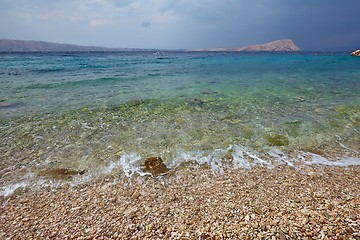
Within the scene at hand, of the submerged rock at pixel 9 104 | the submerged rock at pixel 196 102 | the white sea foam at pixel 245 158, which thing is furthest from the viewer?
the submerged rock at pixel 196 102

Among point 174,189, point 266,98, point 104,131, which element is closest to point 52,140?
point 104,131

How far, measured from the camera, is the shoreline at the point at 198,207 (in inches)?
145

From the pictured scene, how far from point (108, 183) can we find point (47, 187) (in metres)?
1.56

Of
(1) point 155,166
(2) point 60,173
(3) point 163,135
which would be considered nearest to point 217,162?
(1) point 155,166

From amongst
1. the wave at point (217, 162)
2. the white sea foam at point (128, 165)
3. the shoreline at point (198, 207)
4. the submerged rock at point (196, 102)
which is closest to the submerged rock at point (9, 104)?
the wave at point (217, 162)

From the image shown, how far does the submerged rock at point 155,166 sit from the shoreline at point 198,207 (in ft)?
1.03

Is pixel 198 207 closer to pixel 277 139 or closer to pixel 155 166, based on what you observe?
pixel 155 166

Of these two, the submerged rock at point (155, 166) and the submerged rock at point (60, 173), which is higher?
the submerged rock at point (155, 166)

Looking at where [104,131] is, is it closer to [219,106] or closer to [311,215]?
[219,106]

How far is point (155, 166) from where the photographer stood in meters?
6.09

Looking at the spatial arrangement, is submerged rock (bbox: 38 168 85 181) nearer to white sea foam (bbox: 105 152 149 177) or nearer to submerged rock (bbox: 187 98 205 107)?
white sea foam (bbox: 105 152 149 177)

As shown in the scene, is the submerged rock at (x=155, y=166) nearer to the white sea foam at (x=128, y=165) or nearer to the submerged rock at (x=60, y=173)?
the white sea foam at (x=128, y=165)

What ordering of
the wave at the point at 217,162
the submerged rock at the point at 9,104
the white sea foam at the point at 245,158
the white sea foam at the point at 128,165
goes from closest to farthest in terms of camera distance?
the wave at the point at 217,162 → the white sea foam at the point at 128,165 → the white sea foam at the point at 245,158 → the submerged rock at the point at 9,104

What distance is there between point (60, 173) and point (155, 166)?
2746mm
